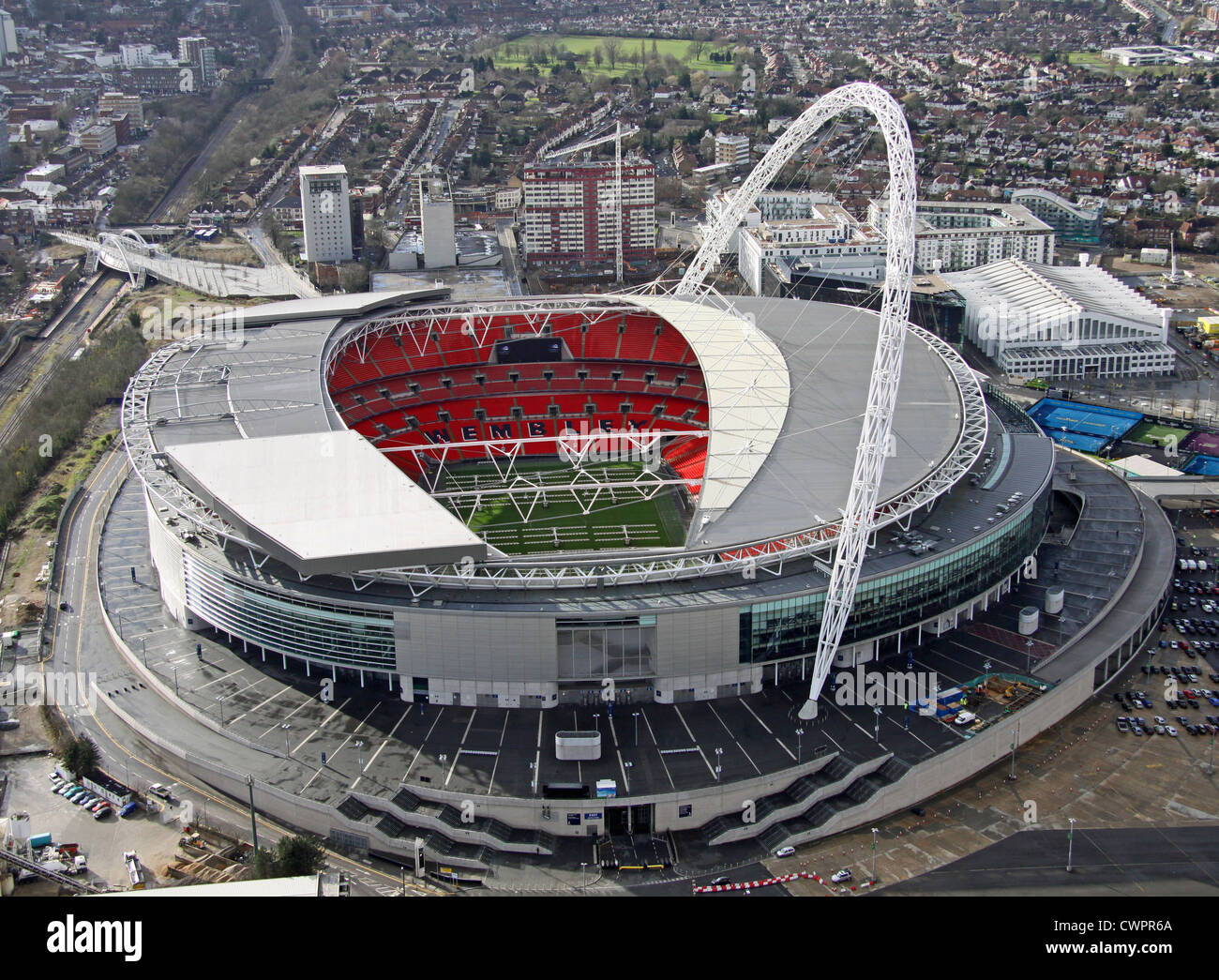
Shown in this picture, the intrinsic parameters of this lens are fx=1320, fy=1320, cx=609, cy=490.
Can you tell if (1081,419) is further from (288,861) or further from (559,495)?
(288,861)

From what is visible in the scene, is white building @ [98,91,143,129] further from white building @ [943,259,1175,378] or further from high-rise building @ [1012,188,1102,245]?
white building @ [943,259,1175,378]

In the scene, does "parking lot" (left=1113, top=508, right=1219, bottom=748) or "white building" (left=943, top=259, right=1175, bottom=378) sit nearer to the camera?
"parking lot" (left=1113, top=508, right=1219, bottom=748)

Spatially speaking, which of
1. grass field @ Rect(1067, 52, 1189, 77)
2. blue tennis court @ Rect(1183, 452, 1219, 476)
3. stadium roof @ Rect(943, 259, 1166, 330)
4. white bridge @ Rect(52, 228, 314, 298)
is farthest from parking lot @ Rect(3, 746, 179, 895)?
grass field @ Rect(1067, 52, 1189, 77)

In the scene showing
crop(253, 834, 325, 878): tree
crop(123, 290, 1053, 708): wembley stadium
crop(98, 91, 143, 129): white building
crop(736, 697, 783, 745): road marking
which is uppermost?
crop(98, 91, 143, 129): white building

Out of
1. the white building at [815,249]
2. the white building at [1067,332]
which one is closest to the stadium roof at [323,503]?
the white building at [1067,332]

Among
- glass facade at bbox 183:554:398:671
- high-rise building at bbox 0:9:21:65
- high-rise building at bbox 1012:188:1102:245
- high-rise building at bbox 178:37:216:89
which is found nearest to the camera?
glass facade at bbox 183:554:398:671

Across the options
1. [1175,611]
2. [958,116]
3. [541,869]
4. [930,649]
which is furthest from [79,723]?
[958,116]
